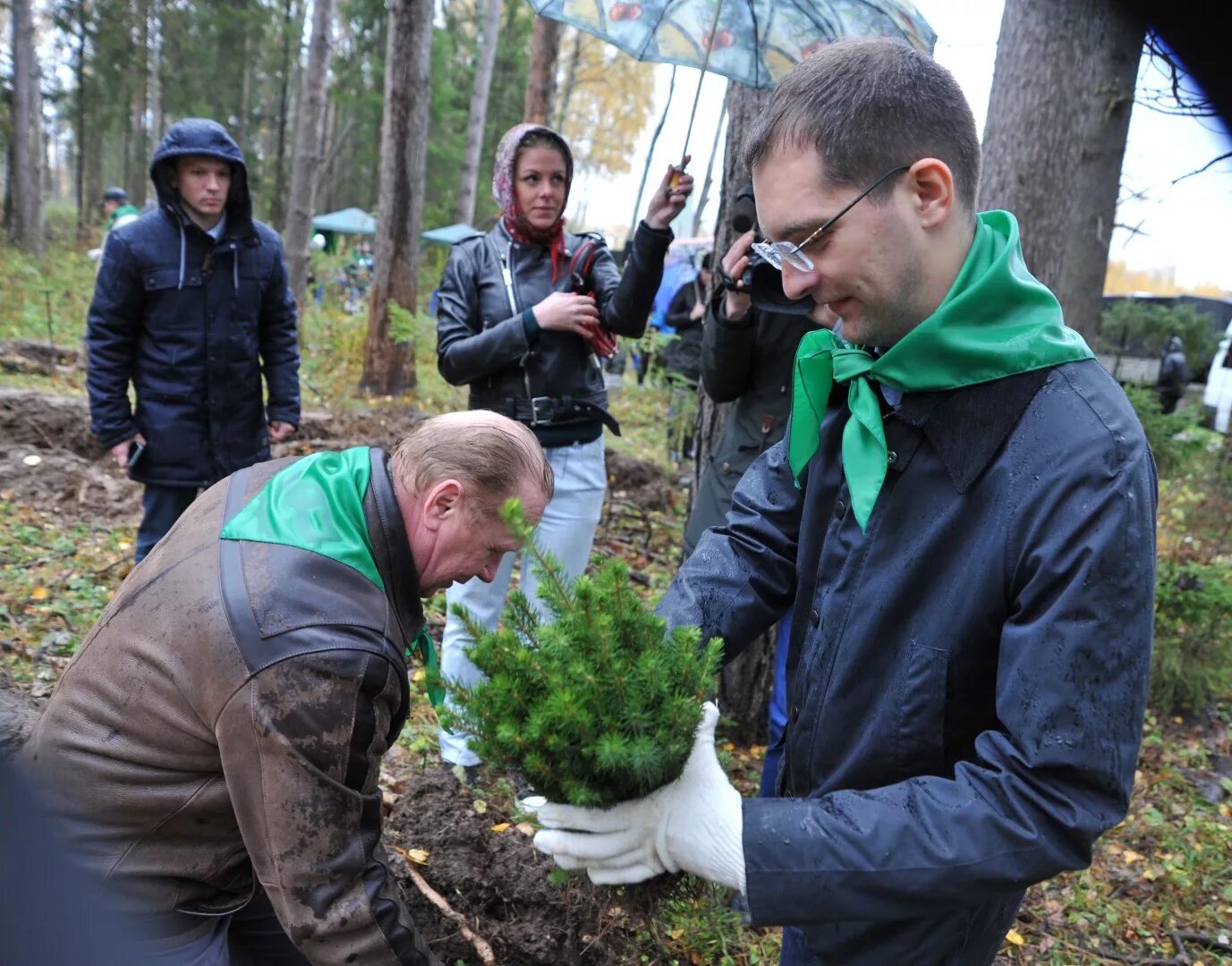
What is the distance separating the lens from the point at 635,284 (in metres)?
3.39

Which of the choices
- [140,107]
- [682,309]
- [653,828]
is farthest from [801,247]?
[140,107]

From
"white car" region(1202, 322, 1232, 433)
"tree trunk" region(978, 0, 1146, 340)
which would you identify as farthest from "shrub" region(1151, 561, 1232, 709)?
"white car" region(1202, 322, 1232, 433)

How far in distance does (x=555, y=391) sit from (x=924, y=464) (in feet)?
7.46

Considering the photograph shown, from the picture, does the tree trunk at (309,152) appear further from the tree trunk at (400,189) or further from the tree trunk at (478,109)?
the tree trunk at (478,109)

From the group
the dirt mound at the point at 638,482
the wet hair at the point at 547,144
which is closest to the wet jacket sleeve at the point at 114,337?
the wet hair at the point at 547,144

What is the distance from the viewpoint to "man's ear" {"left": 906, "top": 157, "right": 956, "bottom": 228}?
1.26 m

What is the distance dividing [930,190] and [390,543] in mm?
1160

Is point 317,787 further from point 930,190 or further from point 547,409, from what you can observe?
point 547,409

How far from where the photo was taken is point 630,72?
40031mm

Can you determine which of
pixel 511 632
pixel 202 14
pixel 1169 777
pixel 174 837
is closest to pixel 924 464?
pixel 511 632

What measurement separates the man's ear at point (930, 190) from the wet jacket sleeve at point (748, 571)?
2.02 feet

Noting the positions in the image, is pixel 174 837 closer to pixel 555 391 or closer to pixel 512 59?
pixel 555 391

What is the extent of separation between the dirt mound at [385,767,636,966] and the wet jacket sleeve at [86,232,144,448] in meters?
2.00

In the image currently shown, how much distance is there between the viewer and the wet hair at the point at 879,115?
127cm
